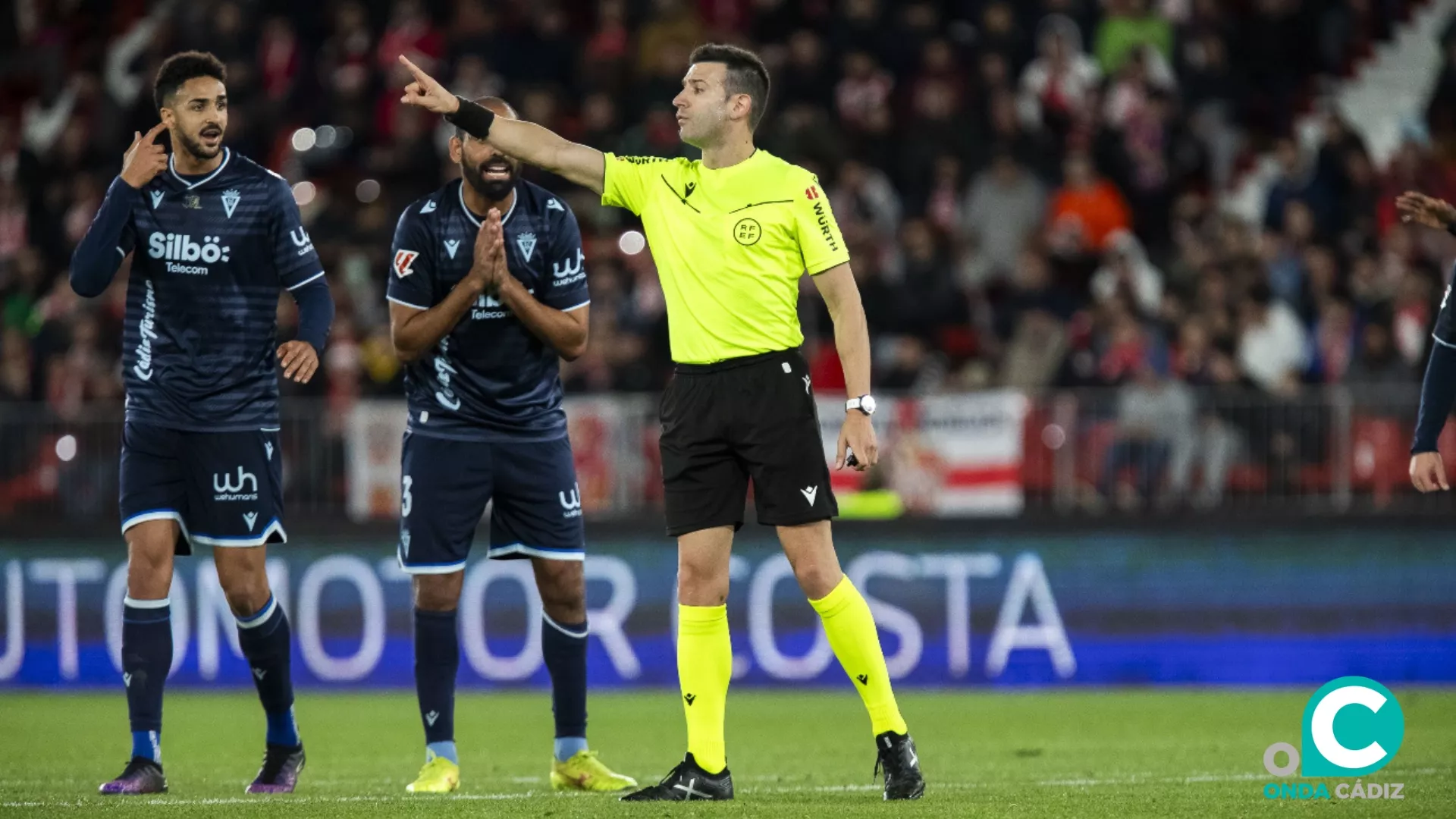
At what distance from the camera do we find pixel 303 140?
1961 cm

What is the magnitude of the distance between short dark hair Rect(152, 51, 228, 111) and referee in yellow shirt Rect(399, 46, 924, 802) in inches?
50.0

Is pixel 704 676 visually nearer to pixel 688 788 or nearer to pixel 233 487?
pixel 688 788

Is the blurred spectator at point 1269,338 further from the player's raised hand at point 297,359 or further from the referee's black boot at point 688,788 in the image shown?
the player's raised hand at point 297,359

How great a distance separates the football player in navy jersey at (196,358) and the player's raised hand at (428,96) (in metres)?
1.24

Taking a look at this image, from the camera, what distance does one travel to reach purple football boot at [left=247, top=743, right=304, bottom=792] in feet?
27.2

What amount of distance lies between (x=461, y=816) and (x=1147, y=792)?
2.66 meters

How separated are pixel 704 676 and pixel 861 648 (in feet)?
1.96

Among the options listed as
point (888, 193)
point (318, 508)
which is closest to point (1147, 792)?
point (318, 508)

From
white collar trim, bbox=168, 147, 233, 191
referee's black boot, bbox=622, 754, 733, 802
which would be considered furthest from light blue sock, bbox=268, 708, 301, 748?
white collar trim, bbox=168, 147, 233, 191

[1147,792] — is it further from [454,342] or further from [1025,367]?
[1025,367]

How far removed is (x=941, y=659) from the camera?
14484 millimetres

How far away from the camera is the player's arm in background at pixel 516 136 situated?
741 cm

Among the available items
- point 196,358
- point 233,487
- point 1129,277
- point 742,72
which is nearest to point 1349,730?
point 742,72

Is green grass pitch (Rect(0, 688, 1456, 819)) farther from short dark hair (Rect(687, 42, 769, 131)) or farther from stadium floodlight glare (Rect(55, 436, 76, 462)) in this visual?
short dark hair (Rect(687, 42, 769, 131))
